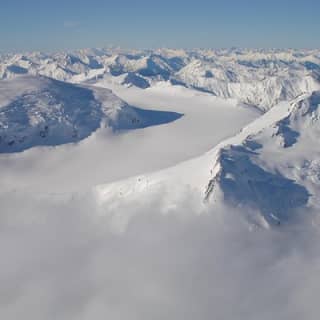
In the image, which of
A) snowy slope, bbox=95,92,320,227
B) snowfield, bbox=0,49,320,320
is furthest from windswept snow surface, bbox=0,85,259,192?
snowy slope, bbox=95,92,320,227

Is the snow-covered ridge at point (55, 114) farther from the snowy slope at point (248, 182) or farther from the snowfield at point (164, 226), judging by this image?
the snowy slope at point (248, 182)

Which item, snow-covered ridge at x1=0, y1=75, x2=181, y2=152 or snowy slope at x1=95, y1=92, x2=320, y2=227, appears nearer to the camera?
snowy slope at x1=95, y1=92, x2=320, y2=227

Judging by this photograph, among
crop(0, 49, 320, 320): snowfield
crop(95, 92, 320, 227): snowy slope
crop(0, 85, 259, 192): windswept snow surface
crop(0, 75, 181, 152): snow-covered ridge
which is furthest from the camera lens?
crop(0, 75, 181, 152): snow-covered ridge

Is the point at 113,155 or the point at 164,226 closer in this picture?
the point at 164,226

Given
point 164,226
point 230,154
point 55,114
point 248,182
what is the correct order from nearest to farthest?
point 164,226 → point 248,182 → point 230,154 → point 55,114

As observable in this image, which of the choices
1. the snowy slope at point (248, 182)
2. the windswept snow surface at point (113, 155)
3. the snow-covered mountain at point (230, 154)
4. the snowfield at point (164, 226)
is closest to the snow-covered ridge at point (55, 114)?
the snow-covered mountain at point (230, 154)

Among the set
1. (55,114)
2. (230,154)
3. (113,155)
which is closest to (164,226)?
(230,154)

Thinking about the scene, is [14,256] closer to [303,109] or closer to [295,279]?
[295,279]

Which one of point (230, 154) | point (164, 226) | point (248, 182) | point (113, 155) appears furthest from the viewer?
point (113, 155)

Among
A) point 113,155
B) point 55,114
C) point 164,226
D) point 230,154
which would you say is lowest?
point 113,155

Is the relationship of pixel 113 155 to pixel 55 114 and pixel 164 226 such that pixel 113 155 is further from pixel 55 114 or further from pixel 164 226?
pixel 164 226

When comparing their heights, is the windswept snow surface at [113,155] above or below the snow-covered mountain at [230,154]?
below

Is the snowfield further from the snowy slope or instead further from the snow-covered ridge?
the snow-covered ridge
